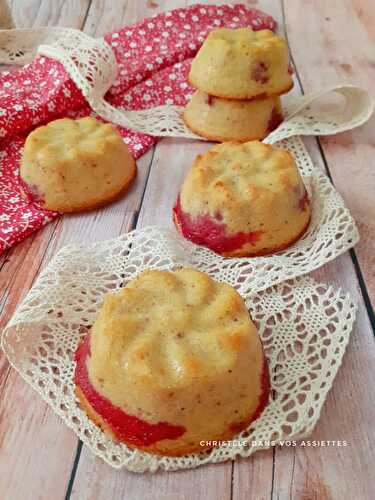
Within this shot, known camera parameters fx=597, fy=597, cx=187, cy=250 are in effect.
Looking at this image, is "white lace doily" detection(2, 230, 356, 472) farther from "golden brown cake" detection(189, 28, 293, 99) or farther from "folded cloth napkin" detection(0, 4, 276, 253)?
"golden brown cake" detection(189, 28, 293, 99)

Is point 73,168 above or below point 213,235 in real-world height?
above

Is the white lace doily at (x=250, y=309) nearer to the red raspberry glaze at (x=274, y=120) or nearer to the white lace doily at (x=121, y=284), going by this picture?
the white lace doily at (x=121, y=284)

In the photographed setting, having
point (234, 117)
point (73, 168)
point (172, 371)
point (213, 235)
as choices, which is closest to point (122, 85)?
point (234, 117)

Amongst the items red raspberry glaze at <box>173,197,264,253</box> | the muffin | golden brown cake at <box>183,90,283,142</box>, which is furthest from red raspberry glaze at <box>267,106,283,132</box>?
red raspberry glaze at <box>173,197,264,253</box>

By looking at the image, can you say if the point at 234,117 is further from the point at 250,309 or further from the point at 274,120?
the point at 250,309

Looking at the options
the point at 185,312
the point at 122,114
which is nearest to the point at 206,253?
the point at 185,312

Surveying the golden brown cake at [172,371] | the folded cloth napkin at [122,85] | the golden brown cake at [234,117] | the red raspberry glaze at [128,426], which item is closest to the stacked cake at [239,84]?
the golden brown cake at [234,117]

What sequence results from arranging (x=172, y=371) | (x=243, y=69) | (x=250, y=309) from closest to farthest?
(x=172, y=371) → (x=250, y=309) → (x=243, y=69)
